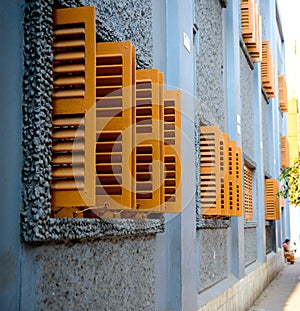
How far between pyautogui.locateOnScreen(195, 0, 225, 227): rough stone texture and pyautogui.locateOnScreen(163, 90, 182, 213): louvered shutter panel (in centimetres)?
233

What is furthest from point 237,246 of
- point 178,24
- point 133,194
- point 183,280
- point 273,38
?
point 273,38

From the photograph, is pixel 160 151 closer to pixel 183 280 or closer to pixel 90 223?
pixel 90 223

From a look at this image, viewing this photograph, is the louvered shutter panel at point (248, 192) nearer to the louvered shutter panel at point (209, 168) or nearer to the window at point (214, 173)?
the window at point (214, 173)

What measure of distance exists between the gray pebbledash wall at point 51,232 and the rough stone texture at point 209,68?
3062 millimetres

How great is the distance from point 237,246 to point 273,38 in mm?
12023

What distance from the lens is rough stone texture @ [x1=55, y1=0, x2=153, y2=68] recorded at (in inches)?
164

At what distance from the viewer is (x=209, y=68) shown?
884cm

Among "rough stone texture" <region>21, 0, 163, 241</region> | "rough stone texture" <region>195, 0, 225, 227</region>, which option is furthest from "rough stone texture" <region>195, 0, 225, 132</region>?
"rough stone texture" <region>21, 0, 163, 241</region>

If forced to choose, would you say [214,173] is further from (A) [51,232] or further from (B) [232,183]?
(A) [51,232]

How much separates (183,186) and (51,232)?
3.25 metres

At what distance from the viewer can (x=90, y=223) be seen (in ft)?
12.2

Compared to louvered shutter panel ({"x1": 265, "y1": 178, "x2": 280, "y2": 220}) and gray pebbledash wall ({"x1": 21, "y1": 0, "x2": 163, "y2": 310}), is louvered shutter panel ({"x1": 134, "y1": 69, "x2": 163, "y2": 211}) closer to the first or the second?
gray pebbledash wall ({"x1": 21, "y1": 0, "x2": 163, "y2": 310})

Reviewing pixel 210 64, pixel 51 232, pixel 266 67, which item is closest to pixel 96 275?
pixel 51 232

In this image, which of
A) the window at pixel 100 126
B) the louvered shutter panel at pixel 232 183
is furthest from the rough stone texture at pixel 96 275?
the louvered shutter panel at pixel 232 183
